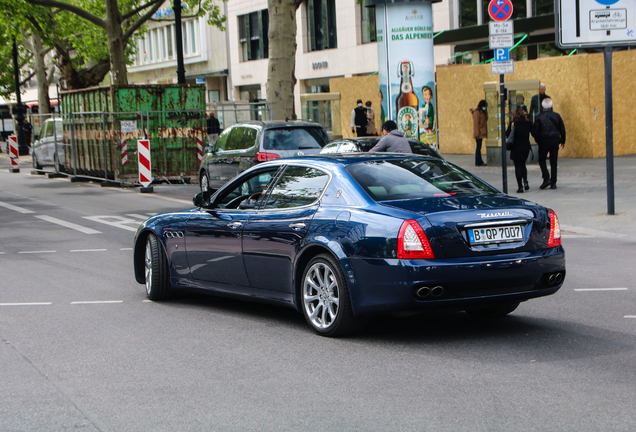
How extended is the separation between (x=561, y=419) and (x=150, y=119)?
69.7 ft

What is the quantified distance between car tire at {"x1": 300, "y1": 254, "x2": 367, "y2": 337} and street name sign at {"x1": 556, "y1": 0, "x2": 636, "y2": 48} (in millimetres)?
8609

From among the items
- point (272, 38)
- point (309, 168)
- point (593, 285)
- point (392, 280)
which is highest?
point (272, 38)

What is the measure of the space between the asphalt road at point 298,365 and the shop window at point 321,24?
113ft

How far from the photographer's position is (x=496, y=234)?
20.4ft

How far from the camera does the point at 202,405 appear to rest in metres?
4.98

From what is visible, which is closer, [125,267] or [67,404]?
[67,404]

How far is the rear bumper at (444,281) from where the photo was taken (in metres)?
6.02

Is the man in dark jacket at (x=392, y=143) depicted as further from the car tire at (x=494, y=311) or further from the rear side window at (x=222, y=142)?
the car tire at (x=494, y=311)

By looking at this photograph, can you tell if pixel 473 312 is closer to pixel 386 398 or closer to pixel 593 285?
pixel 593 285

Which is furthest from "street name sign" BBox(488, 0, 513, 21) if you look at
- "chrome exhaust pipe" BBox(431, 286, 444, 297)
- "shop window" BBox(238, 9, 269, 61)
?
"shop window" BBox(238, 9, 269, 61)

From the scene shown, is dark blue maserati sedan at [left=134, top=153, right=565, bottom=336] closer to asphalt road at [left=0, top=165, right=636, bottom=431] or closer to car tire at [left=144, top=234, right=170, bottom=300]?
asphalt road at [left=0, top=165, right=636, bottom=431]

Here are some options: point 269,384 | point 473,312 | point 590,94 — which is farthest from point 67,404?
point 590,94

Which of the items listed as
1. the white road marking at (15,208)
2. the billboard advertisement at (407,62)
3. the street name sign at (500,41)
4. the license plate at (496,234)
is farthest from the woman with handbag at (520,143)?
the license plate at (496,234)

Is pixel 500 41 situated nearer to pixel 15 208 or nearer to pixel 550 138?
pixel 550 138
